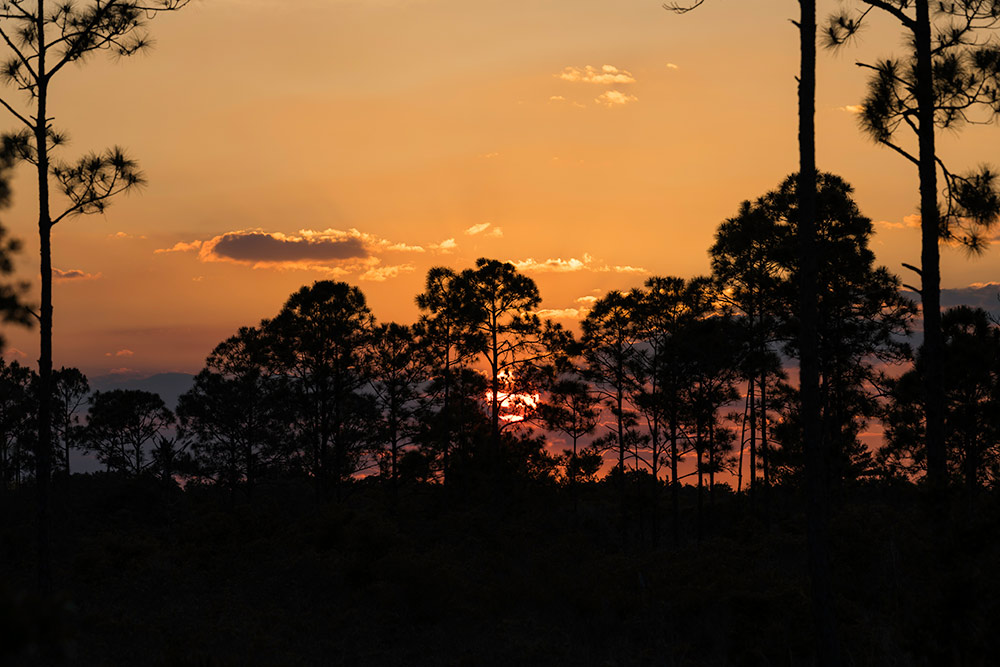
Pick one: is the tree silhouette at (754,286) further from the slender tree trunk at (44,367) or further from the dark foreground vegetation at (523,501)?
the slender tree trunk at (44,367)

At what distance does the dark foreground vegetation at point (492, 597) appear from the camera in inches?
393

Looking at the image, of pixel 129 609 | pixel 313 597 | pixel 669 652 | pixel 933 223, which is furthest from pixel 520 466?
pixel 933 223

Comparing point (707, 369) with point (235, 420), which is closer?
point (707, 369)

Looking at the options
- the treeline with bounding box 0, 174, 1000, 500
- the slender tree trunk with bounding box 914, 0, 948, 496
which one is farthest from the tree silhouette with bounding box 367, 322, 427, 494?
the slender tree trunk with bounding box 914, 0, 948, 496

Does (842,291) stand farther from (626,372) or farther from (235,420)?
(235,420)

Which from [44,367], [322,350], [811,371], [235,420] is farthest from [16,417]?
[811,371]

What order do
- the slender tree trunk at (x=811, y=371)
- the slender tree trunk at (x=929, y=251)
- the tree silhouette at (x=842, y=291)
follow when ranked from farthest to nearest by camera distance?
1. the tree silhouette at (x=842, y=291)
2. the slender tree trunk at (x=929, y=251)
3. the slender tree trunk at (x=811, y=371)

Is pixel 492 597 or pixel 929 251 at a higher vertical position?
pixel 929 251

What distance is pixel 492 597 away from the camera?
2055 cm

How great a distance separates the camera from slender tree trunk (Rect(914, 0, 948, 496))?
13961 mm

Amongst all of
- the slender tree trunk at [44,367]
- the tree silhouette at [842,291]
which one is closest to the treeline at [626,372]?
the tree silhouette at [842,291]

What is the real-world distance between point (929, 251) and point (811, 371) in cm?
413

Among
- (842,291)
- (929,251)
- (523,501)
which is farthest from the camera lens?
(523,501)

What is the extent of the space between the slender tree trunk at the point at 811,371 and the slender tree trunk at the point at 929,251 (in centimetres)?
315
